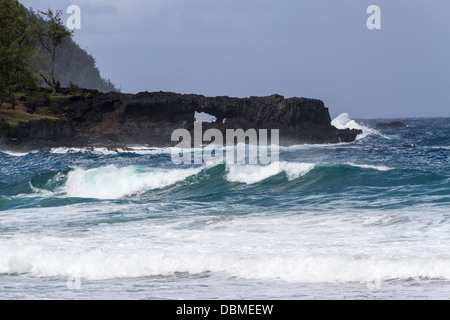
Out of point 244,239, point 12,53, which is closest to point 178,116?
point 12,53

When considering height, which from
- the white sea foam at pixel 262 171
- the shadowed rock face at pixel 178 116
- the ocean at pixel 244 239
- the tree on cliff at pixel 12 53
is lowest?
the ocean at pixel 244 239

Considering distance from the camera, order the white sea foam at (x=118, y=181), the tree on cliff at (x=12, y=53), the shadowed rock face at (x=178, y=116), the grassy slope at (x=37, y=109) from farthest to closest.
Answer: the shadowed rock face at (x=178, y=116), the tree on cliff at (x=12, y=53), the grassy slope at (x=37, y=109), the white sea foam at (x=118, y=181)

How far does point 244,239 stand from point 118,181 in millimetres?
12070

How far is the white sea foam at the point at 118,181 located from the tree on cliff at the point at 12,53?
30.7 metres

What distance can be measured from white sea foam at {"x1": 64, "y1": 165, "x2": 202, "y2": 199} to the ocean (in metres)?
0.26

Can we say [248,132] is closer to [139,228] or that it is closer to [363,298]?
[139,228]

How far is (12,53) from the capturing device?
50.0 m

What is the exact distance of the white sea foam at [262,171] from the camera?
20.1 m

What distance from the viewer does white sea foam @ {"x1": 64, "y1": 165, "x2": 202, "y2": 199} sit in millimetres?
20531

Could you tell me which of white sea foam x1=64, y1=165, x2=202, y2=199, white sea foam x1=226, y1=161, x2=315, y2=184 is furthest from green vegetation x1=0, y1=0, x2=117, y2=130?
white sea foam x1=226, y1=161, x2=315, y2=184

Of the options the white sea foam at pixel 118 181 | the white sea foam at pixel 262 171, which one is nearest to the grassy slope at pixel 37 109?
the white sea foam at pixel 118 181

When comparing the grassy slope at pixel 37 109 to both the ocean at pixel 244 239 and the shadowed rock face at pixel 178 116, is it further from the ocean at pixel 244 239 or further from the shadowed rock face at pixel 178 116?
the ocean at pixel 244 239

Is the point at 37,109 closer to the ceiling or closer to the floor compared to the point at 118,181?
closer to the ceiling

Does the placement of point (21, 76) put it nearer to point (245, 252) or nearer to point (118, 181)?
point (118, 181)
